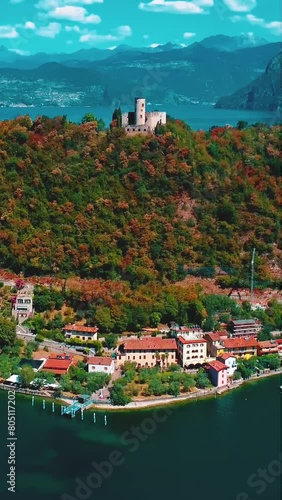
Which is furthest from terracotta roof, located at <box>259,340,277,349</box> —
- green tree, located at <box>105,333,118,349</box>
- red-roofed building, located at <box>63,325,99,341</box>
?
red-roofed building, located at <box>63,325,99,341</box>

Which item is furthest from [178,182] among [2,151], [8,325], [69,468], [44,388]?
[69,468]

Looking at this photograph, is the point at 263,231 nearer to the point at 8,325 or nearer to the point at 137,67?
the point at 8,325

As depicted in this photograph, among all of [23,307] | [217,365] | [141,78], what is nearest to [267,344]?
[217,365]

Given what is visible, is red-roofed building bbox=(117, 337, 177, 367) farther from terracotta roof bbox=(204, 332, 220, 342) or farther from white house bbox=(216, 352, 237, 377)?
white house bbox=(216, 352, 237, 377)

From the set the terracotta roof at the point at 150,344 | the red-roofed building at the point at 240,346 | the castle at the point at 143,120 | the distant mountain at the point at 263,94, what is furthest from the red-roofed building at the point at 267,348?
the distant mountain at the point at 263,94


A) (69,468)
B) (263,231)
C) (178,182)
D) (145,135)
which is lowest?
(69,468)

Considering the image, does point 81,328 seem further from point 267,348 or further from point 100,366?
point 267,348

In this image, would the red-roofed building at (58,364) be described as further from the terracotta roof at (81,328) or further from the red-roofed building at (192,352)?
the red-roofed building at (192,352)
